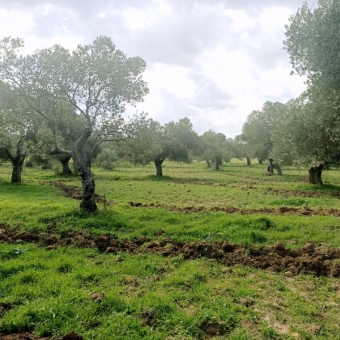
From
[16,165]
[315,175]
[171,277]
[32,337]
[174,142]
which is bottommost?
[32,337]

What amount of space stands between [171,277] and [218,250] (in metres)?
2.73

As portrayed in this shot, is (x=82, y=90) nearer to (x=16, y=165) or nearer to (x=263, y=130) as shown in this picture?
(x=16, y=165)

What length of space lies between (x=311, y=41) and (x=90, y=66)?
11969 millimetres

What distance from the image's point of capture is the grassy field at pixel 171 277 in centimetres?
636

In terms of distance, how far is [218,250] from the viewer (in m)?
10.8

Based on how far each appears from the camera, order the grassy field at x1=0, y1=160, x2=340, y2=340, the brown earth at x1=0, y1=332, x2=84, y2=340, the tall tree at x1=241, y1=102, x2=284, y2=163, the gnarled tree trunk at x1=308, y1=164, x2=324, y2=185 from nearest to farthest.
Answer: the brown earth at x1=0, y1=332, x2=84, y2=340, the grassy field at x1=0, y1=160, x2=340, y2=340, the gnarled tree trunk at x1=308, y1=164, x2=324, y2=185, the tall tree at x1=241, y1=102, x2=284, y2=163

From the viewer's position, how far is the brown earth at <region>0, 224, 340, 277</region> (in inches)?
370

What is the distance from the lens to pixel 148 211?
16.8 m

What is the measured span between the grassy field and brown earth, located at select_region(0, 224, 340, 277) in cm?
4

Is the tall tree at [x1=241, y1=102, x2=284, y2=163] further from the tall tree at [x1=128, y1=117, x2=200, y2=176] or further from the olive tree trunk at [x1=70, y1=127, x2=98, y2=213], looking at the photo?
the olive tree trunk at [x1=70, y1=127, x2=98, y2=213]

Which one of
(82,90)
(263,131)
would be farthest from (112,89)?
(263,131)

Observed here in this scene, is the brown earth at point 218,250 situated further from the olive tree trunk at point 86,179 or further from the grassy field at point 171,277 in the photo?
the olive tree trunk at point 86,179

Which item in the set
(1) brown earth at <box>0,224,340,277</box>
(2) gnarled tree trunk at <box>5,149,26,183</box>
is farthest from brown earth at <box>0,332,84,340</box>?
(2) gnarled tree trunk at <box>5,149,26,183</box>

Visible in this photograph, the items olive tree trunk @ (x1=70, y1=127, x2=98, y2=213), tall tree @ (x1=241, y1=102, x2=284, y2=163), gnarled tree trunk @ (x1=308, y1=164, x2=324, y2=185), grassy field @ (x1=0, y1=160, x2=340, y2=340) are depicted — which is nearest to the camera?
grassy field @ (x1=0, y1=160, x2=340, y2=340)
